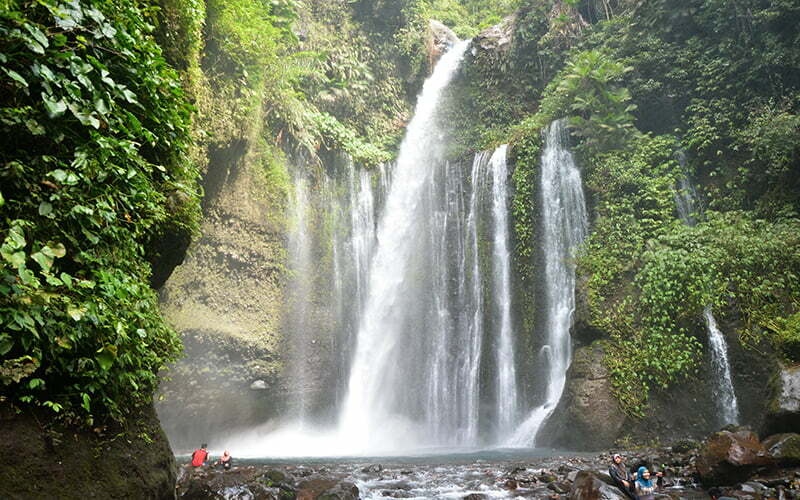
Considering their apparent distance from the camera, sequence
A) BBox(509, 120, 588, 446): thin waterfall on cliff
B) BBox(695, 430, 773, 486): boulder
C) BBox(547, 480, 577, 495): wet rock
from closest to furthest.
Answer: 1. BBox(695, 430, 773, 486): boulder
2. BBox(547, 480, 577, 495): wet rock
3. BBox(509, 120, 588, 446): thin waterfall on cliff

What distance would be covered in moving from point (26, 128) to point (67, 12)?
2.88 feet

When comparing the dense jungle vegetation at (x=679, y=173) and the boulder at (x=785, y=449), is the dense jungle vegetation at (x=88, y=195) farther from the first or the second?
the dense jungle vegetation at (x=679, y=173)

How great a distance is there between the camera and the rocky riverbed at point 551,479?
6277mm

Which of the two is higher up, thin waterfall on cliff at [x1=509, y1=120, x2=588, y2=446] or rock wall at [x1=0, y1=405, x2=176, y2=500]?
thin waterfall on cliff at [x1=509, y1=120, x2=588, y2=446]

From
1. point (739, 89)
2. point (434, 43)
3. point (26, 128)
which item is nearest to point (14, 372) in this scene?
point (26, 128)

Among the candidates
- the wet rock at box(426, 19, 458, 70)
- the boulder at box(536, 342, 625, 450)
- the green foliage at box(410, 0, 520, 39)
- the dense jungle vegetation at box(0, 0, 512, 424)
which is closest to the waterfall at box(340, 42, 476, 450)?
the boulder at box(536, 342, 625, 450)

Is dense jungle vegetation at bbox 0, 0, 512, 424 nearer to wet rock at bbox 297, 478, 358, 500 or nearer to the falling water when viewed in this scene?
wet rock at bbox 297, 478, 358, 500

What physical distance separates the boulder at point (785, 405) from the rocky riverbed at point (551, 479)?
51cm

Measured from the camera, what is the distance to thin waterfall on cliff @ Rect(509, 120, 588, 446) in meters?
13.3

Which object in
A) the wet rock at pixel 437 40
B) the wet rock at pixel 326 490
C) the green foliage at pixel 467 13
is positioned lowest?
the wet rock at pixel 326 490

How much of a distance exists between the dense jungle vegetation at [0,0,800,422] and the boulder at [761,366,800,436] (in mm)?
1117

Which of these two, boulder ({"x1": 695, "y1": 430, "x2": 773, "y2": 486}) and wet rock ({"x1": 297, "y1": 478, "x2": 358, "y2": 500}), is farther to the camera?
boulder ({"x1": 695, "y1": 430, "x2": 773, "y2": 486})

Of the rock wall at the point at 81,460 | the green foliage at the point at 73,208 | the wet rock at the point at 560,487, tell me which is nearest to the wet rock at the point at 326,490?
the rock wall at the point at 81,460

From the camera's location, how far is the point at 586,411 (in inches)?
436
